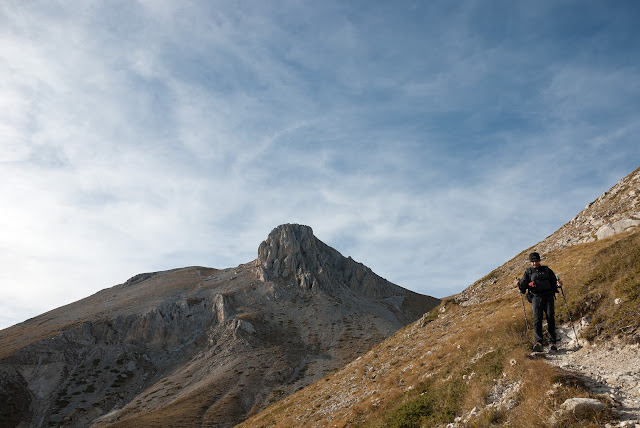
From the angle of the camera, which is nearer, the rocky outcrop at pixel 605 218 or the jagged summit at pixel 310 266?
the rocky outcrop at pixel 605 218

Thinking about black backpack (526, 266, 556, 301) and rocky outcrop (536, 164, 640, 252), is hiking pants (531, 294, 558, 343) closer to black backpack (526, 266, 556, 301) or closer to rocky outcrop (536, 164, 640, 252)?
black backpack (526, 266, 556, 301)

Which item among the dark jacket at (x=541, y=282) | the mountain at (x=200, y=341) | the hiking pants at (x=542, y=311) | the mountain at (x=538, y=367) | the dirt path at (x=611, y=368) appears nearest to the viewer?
the dirt path at (x=611, y=368)

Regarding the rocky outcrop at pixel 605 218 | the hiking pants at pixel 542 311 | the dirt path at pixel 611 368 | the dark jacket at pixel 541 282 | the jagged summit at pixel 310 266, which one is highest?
the jagged summit at pixel 310 266

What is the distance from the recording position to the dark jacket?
15641 mm

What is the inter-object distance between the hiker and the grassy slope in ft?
2.94

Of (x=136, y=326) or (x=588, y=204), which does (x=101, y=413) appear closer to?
(x=136, y=326)

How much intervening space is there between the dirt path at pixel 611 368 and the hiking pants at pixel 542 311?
67 centimetres

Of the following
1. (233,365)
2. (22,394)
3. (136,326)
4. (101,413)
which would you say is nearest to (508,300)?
(233,365)

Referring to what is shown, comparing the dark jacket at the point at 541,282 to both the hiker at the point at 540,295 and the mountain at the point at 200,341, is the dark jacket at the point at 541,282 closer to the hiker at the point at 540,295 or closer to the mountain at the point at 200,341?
the hiker at the point at 540,295

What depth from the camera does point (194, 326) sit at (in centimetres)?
11938

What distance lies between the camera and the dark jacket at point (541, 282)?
1564cm

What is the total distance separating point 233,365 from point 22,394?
46.9 meters

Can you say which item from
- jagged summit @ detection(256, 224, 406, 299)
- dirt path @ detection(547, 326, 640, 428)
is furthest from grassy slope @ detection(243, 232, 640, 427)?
jagged summit @ detection(256, 224, 406, 299)

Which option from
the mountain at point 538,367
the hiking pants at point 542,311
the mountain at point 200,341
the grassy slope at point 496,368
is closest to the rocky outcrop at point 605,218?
the mountain at point 538,367
